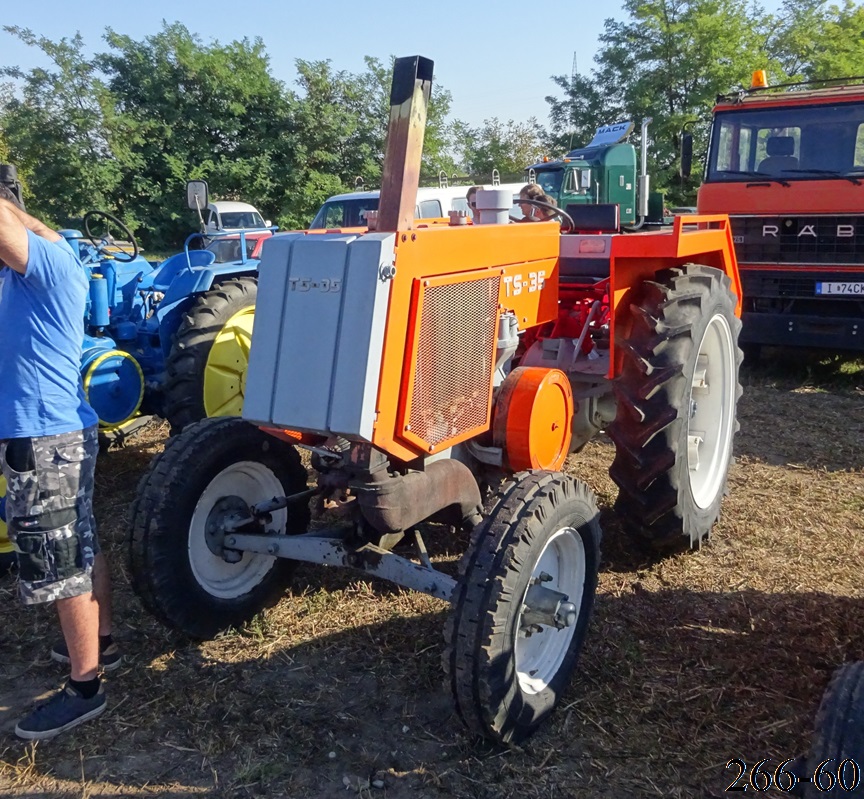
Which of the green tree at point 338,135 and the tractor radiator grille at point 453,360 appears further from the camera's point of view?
the green tree at point 338,135

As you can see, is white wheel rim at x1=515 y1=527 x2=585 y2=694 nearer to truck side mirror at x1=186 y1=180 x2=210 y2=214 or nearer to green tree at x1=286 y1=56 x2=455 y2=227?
truck side mirror at x1=186 y1=180 x2=210 y2=214

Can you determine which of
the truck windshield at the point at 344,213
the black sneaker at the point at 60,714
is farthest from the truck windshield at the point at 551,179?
the black sneaker at the point at 60,714

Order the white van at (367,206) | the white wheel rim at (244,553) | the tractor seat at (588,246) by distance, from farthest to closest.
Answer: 1. the white van at (367,206)
2. the tractor seat at (588,246)
3. the white wheel rim at (244,553)

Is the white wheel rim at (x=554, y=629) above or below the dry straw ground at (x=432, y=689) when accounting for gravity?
above

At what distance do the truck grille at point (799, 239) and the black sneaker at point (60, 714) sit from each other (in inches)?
239

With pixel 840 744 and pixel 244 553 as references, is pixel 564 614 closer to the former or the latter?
pixel 840 744

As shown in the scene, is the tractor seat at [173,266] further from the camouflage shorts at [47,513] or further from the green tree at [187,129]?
the green tree at [187,129]

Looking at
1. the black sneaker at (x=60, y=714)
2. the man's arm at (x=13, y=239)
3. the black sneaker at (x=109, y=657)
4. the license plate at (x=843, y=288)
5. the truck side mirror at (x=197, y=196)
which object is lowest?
the black sneaker at (x=60, y=714)

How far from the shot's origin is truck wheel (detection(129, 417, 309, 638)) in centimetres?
A: 278

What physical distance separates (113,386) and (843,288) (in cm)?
543

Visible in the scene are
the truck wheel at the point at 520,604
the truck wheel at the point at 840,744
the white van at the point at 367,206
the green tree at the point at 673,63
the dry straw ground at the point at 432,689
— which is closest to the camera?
the truck wheel at the point at 840,744

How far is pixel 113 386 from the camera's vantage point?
4453 millimetres

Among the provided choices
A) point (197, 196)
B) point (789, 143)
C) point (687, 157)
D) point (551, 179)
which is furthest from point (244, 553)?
point (551, 179)

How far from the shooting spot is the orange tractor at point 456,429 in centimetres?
232
